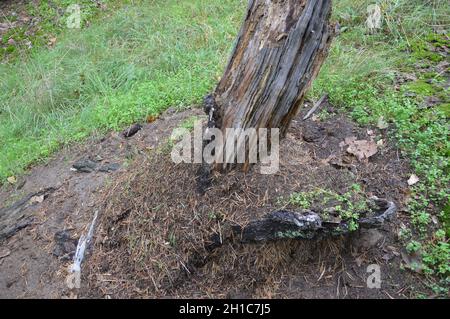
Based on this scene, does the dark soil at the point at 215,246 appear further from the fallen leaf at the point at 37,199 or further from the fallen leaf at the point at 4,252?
the fallen leaf at the point at 37,199

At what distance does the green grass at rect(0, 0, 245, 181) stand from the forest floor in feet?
0.07

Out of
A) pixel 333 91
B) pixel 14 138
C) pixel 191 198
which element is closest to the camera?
pixel 191 198

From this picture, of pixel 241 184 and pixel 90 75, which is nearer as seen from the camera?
pixel 241 184

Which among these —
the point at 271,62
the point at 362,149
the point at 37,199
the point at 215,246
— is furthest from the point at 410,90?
the point at 37,199

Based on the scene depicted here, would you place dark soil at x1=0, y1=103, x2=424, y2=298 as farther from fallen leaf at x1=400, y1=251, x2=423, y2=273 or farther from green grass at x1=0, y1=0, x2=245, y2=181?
green grass at x1=0, y1=0, x2=245, y2=181

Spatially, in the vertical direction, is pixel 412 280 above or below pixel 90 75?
below

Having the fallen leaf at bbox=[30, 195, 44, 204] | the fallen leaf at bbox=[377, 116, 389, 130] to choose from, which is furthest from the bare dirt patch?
the fallen leaf at bbox=[30, 195, 44, 204]

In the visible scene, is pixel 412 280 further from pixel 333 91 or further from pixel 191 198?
pixel 333 91

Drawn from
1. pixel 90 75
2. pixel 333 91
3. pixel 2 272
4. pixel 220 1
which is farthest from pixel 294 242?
pixel 220 1

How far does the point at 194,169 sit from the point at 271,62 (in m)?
0.94

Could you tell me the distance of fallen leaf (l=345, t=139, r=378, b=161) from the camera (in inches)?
135

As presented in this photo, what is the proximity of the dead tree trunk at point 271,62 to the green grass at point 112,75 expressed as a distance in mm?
1987

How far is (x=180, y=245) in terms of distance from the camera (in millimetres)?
2902

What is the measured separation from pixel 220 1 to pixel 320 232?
183 inches
